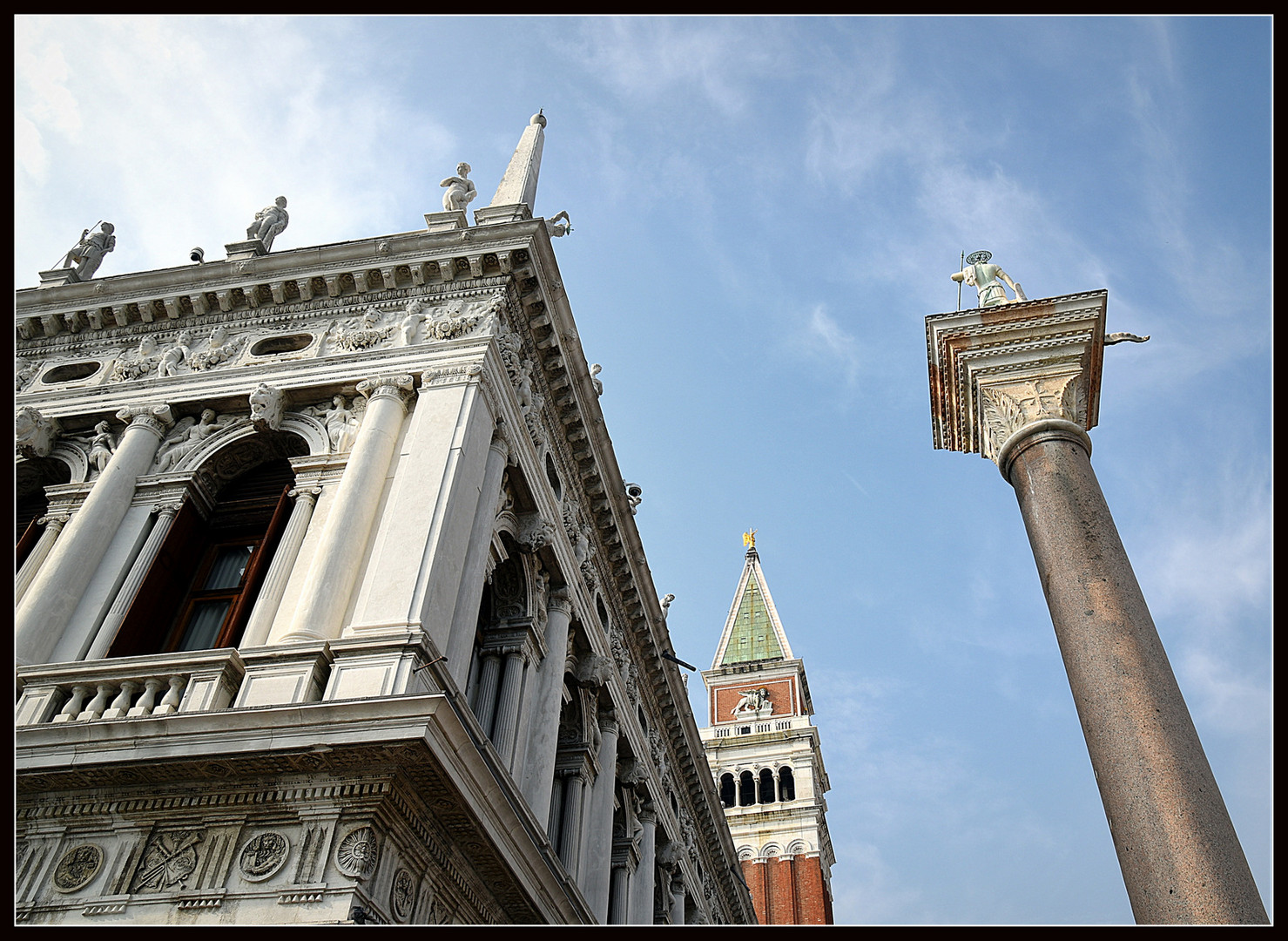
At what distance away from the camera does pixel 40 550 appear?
1448 cm

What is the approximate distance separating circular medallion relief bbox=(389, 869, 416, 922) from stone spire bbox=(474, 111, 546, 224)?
11119mm

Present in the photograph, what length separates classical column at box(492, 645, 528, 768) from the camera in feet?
50.0

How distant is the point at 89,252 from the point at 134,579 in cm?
988

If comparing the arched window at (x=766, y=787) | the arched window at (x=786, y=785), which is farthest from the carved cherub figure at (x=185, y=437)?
the arched window at (x=766, y=787)

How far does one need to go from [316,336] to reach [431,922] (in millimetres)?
10035

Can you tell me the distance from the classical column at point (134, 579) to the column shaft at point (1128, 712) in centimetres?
1132

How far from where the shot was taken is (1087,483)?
988 centimetres

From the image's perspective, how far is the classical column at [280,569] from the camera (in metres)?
12.5

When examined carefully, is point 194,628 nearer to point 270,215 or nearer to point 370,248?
point 370,248

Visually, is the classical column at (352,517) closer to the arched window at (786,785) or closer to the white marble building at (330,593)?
the white marble building at (330,593)

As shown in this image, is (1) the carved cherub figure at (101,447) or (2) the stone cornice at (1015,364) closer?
(2) the stone cornice at (1015,364)

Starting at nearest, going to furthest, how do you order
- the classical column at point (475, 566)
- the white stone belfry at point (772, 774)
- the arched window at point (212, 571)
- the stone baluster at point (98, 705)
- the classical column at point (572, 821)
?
the stone baluster at point (98, 705) < the classical column at point (475, 566) < the arched window at point (212, 571) < the classical column at point (572, 821) < the white stone belfry at point (772, 774)

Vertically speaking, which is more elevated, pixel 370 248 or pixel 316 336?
pixel 370 248
